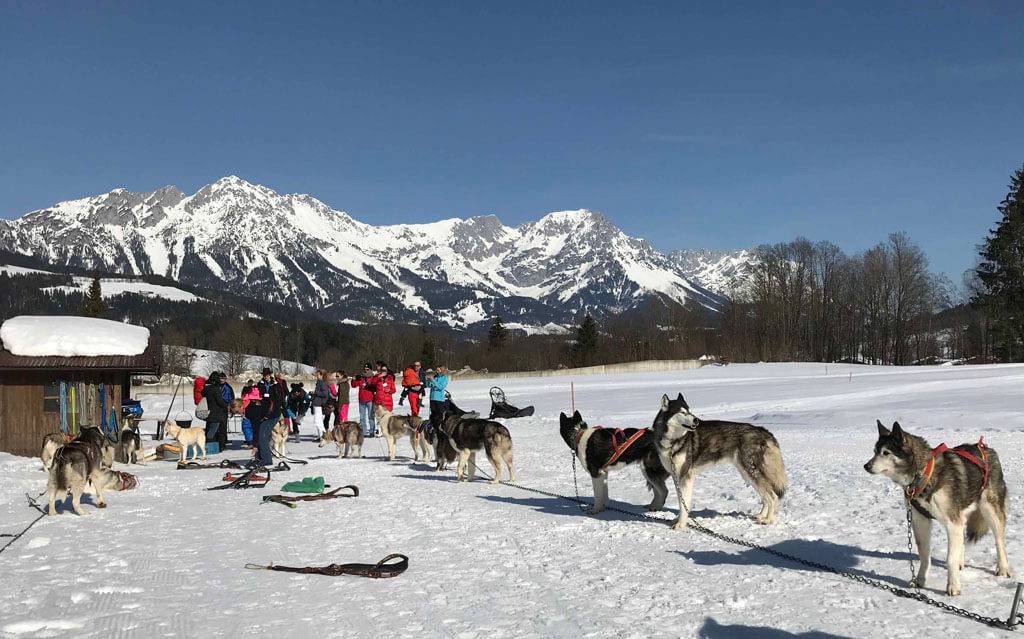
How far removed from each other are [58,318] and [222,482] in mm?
7268

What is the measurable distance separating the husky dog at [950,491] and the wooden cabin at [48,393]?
15483 millimetres

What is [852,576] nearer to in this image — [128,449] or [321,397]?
[128,449]

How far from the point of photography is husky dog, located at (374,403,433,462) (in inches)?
605

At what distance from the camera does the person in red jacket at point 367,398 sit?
19.6 m

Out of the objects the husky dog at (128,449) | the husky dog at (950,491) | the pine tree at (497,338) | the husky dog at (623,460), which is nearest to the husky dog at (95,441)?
the husky dog at (128,449)

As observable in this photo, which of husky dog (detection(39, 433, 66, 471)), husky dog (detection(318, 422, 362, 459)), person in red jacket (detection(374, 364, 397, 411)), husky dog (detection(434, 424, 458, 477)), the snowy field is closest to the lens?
the snowy field

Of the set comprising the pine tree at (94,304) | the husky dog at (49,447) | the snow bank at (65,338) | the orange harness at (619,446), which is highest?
the pine tree at (94,304)

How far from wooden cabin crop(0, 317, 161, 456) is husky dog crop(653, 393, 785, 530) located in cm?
1289

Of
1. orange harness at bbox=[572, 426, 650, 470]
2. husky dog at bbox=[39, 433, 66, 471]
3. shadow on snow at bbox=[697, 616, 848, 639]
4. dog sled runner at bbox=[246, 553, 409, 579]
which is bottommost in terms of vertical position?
shadow on snow at bbox=[697, 616, 848, 639]

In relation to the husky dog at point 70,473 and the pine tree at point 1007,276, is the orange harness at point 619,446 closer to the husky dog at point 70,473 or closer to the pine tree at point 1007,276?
the husky dog at point 70,473

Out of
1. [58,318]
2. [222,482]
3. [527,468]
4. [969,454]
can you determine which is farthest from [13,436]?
[969,454]

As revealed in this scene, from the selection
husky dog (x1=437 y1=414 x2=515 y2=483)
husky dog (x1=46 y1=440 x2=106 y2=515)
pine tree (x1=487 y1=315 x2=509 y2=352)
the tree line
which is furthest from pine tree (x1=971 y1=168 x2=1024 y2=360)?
pine tree (x1=487 y1=315 x2=509 y2=352)

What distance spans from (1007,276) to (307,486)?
188 ft

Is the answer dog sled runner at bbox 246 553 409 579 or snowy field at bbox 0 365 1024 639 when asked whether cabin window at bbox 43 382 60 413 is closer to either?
snowy field at bbox 0 365 1024 639
